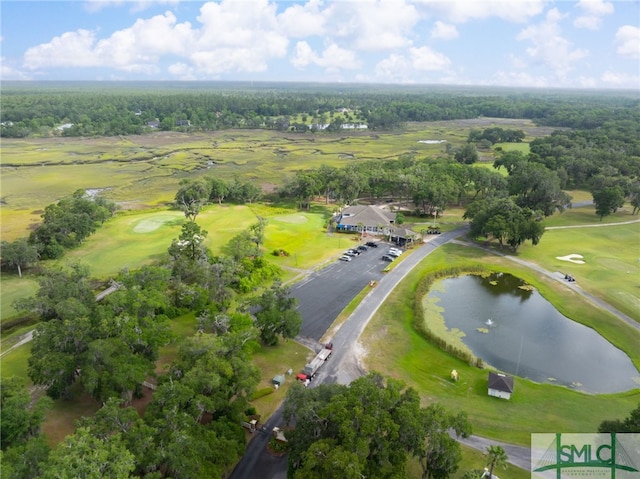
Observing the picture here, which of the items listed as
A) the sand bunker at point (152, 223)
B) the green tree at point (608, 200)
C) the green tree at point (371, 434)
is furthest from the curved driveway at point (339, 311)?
the sand bunker at point (152, 223)

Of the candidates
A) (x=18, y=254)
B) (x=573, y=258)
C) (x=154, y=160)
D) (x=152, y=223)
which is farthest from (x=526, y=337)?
(x=154, y=160)

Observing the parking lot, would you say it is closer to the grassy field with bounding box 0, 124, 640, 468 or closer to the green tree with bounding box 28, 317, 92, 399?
the grassy field with bounding box 0, 124, 640, 468

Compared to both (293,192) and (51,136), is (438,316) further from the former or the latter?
(51,136)

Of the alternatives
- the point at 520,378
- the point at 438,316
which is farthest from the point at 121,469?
the point at 438,316

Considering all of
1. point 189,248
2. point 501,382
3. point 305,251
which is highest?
point 189,248

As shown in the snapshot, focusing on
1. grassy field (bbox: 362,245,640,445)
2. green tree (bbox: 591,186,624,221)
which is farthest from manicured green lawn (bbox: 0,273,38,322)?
green tree (bbox: 591,186,624,221)

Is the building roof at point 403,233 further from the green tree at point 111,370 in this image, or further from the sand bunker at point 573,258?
the green tree at point 111,370

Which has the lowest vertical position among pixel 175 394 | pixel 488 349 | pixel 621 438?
pixel 488 349

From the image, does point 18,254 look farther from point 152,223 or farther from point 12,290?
point 152,223
